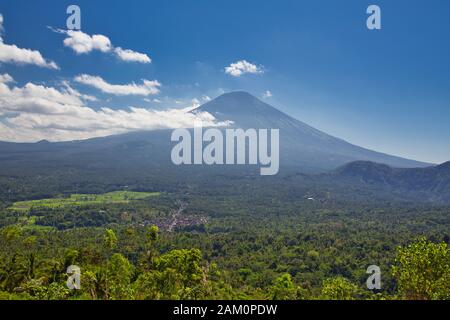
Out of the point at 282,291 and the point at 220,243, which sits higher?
the point at 282,291

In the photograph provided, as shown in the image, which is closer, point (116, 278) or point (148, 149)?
point (116, 278)

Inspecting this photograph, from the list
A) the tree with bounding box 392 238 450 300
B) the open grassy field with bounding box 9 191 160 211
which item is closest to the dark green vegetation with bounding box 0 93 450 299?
the tree with bounding box 392 238 450 300

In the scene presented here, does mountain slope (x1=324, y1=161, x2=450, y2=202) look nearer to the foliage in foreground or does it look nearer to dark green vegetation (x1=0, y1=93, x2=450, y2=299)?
dark green vegetation (x1=0, y1=93, x2=450, y2=299)

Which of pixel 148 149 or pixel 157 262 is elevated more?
pixel 148 149

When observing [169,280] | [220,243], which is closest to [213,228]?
[220,243]

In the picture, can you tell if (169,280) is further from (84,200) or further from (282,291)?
(84,200)

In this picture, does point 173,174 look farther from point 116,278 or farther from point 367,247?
point 116,278
